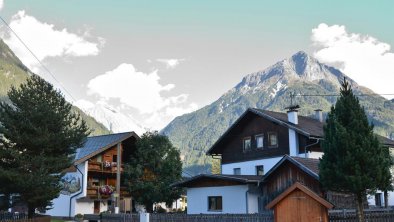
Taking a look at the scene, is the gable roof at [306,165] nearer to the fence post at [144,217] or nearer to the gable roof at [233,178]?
the gable roof at [233,178]

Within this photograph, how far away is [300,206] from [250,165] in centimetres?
Result: 2226

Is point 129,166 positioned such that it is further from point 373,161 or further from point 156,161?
point 373,161

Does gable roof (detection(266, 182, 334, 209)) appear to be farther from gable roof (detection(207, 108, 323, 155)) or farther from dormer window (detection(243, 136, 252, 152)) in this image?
dormer window (detection(243, 136, 252, 152))

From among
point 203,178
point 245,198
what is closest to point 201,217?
point 245,198

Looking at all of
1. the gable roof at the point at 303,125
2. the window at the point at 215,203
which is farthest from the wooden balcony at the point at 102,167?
the window at the point at 215,203

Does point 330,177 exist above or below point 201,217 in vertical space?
above

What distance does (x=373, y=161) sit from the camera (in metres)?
19.1

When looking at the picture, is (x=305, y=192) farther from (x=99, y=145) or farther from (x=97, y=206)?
(x=99, y=145)

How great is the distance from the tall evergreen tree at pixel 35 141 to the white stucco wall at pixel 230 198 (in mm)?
10207

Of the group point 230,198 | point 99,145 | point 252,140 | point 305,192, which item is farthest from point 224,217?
point 99,145

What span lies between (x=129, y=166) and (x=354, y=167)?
30.1m

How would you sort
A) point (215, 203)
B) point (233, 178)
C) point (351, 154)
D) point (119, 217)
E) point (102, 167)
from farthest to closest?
point (102, 167)
point (215, 203)
point (233, 178)
point (119, 217)
point (351, 154)

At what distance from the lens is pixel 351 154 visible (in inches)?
752

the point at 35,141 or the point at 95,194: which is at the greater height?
the point at 35,141
